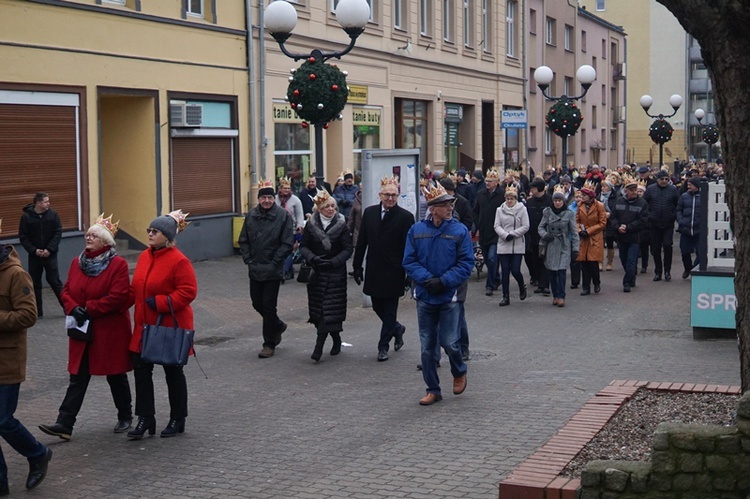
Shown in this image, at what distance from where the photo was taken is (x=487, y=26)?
133 ft

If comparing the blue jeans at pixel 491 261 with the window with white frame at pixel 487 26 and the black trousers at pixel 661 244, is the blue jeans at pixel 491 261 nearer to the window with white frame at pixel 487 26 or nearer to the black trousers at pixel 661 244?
the black trousers at pixel 661 244

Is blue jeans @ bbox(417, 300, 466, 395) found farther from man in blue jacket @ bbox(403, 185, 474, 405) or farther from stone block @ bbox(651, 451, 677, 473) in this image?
stone block @ bbox(651, 451, 677, 473)

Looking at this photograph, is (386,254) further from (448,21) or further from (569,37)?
(569,37)

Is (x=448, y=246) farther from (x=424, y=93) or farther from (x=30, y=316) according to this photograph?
(x=424, y=93)

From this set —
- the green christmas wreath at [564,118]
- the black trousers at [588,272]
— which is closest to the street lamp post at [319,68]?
the black trousers at [588,272]

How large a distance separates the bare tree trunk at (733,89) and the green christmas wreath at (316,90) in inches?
421

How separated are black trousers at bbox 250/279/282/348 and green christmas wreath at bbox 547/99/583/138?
1671 cm

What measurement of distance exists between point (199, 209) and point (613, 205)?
8.31 metres

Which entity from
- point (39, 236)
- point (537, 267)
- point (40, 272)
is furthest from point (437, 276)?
point (537, 267)

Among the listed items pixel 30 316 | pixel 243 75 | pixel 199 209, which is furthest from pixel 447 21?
pixel 30 316

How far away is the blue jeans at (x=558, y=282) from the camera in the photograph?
16.8m

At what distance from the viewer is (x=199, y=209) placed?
914 inches

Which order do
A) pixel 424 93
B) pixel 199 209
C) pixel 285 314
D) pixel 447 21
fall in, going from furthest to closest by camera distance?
pixel 447 21, pixel 424 93, pixel 199 209, pixel 285 314

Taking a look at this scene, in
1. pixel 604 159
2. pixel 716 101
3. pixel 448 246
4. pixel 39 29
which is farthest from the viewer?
pixel 604 159
